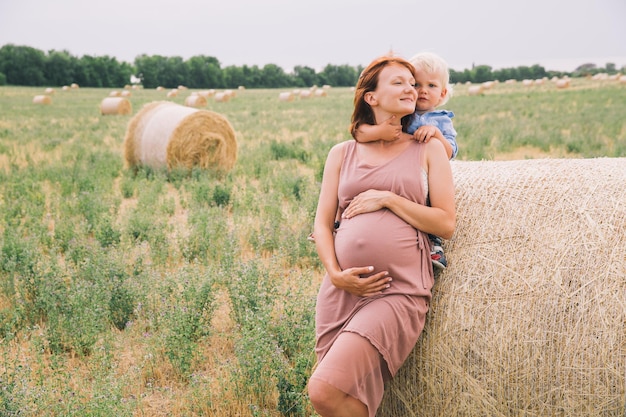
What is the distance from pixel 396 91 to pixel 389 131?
0.22 meters

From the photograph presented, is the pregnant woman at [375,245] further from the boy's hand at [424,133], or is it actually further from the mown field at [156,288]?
the mown field at [156,288]

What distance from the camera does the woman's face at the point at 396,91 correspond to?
2963 millimetres

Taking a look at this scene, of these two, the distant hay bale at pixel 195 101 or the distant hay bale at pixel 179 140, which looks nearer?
the distant hay bale at pixel 179 140

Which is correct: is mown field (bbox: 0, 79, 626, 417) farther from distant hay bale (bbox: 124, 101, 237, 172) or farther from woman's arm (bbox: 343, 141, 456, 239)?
woman's arm (bbox: 343, 141, 456, 239)

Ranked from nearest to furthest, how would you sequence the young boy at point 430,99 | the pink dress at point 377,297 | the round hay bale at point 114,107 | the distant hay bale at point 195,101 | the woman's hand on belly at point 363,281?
the pink dress at point 377,297, the woman's hand on belly at point 363,281, the young boy at point 430,99, the round hay bale at point 114,107, the distant hay bale at point 195,101

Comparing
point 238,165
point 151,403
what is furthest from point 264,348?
point 238,165

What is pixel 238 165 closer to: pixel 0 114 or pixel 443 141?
pixel 443 141

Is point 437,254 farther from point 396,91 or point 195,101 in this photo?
point 195,101

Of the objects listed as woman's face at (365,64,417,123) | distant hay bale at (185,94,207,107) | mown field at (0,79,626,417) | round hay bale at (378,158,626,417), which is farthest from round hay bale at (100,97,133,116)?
round hay bale at (378,158,626,417)

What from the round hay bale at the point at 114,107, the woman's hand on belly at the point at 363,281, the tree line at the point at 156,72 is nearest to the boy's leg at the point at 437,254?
the woman's hand on belly at the point at 363,281

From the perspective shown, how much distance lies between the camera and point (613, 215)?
9.15 ft

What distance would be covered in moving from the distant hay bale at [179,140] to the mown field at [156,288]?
304 mm

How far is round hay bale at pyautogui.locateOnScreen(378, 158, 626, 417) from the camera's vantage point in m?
2.57

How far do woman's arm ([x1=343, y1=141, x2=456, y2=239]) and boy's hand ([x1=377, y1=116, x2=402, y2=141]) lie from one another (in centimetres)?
19
